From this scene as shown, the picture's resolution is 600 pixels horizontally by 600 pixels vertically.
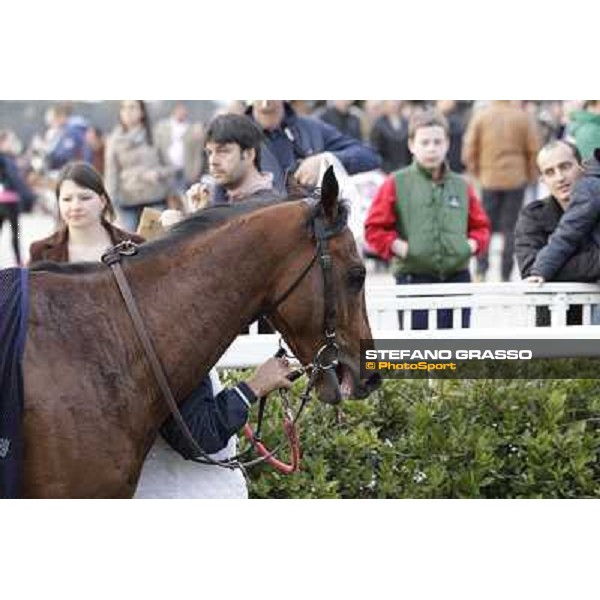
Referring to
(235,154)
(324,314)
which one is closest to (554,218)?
(235,154)

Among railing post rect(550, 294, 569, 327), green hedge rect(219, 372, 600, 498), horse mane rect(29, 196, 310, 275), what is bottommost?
green hedge rect(219, 372, 600, 498)

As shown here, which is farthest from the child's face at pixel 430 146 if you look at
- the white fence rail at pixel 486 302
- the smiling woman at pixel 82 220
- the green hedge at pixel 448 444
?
the smiling woman at pixel 82 220

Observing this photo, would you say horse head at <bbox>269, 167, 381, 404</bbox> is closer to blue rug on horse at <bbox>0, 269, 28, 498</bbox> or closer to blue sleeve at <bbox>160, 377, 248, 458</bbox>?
blue sleeve at <bbox>160, 377, 248, 458</bbox>

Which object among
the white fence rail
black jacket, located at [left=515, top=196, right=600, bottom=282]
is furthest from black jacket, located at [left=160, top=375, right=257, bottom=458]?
black jacket, located at [left=515, top=196, right=600, bottom=282]

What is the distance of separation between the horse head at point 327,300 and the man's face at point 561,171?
213cm

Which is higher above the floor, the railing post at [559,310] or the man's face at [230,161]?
the man's face at [230,161]

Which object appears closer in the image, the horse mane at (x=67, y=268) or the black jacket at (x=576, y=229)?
the horse mane at (x=67, y=268)

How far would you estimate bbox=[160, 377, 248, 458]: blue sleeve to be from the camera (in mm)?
4820

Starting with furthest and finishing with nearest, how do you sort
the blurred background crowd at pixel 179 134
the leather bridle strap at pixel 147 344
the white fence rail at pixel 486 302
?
1. the blurred background crowd at pixel 179 134
2. the white fence rail at pixel 486 302
3. the leather bridle strap at pixel 147 344

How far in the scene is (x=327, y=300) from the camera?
4.85m

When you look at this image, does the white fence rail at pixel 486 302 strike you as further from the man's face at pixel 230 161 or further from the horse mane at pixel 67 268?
the horse mane at pixel 67 268

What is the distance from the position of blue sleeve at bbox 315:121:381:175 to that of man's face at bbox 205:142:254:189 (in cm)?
138

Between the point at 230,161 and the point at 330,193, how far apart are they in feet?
3.19

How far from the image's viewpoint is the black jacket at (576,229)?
6637 millimetres
